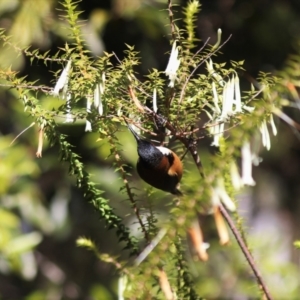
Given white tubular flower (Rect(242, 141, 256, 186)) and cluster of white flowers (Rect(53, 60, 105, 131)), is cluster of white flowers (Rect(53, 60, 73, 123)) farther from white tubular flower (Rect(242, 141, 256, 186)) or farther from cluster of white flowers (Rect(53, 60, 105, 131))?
white tubular flower (Rect(242, 141, 256, 186))

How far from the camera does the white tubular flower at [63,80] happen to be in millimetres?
357

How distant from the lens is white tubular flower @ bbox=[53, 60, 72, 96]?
14.1 inches

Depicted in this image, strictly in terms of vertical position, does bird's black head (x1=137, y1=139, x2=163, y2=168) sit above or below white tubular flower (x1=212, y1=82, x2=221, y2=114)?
below

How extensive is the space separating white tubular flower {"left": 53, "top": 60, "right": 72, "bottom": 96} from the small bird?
5cm

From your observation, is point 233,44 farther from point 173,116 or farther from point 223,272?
point 173,116

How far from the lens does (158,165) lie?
1.23 ft

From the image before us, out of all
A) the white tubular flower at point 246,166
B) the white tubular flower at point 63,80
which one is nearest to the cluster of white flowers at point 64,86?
the white tubular flower at point 63,80

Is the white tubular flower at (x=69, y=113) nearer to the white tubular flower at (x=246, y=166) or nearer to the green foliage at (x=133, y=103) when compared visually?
the green foliage at (x=133, y=103)

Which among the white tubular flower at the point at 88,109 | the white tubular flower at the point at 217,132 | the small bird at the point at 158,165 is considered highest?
the white tubular flower at the point at 88,109

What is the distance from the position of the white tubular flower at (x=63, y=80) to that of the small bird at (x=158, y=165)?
0.05 m

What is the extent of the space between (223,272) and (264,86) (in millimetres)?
1033

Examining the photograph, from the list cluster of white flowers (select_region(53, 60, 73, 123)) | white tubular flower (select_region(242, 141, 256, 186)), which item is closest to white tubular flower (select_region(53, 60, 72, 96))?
cluster of white flowers (select_region(53, 60, 73, 123))

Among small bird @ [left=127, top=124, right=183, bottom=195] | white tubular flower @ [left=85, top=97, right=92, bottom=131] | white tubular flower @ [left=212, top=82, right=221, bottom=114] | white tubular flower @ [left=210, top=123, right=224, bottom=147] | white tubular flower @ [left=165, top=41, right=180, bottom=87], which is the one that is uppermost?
white tubular flower @ [left=165, top=41, right=180, bottom=87]

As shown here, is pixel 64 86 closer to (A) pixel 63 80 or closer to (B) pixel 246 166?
(A) pixel 63 80
